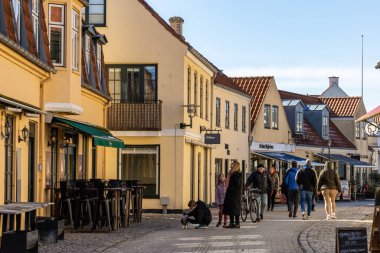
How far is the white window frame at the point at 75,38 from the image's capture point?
26.4 metres

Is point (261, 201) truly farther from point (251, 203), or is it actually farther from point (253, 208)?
point (253, 208)

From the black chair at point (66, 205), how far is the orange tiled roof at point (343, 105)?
53.3 metres

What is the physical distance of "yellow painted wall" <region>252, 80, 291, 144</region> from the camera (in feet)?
188

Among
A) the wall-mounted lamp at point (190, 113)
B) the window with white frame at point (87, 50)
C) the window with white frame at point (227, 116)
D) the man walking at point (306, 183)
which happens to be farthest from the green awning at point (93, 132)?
the window with white frame at point (227, 116)

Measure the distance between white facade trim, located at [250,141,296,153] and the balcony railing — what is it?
57.6ft

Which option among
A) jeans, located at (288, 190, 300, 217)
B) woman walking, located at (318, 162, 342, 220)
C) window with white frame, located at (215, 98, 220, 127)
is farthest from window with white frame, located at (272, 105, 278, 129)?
woman walking, located at (318, 162, 342, 220)

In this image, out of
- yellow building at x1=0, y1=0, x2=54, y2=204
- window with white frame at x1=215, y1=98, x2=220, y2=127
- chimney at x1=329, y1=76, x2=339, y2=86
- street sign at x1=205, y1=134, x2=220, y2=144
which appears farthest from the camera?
chimney at x1=329, y1=76, x2=339, y2=86

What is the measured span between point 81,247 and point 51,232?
0.93m

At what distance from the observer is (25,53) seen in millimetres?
20984

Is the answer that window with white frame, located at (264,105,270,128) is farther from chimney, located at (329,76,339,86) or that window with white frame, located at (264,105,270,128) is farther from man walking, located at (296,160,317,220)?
chimney, located at (329,76,339,86)

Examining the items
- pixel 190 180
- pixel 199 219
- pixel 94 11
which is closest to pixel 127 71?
pixel 94 11

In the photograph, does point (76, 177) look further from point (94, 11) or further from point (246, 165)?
point (246, 165)

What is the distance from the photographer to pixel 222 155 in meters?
49.4

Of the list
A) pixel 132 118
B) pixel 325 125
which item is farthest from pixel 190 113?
pixel 325 125
